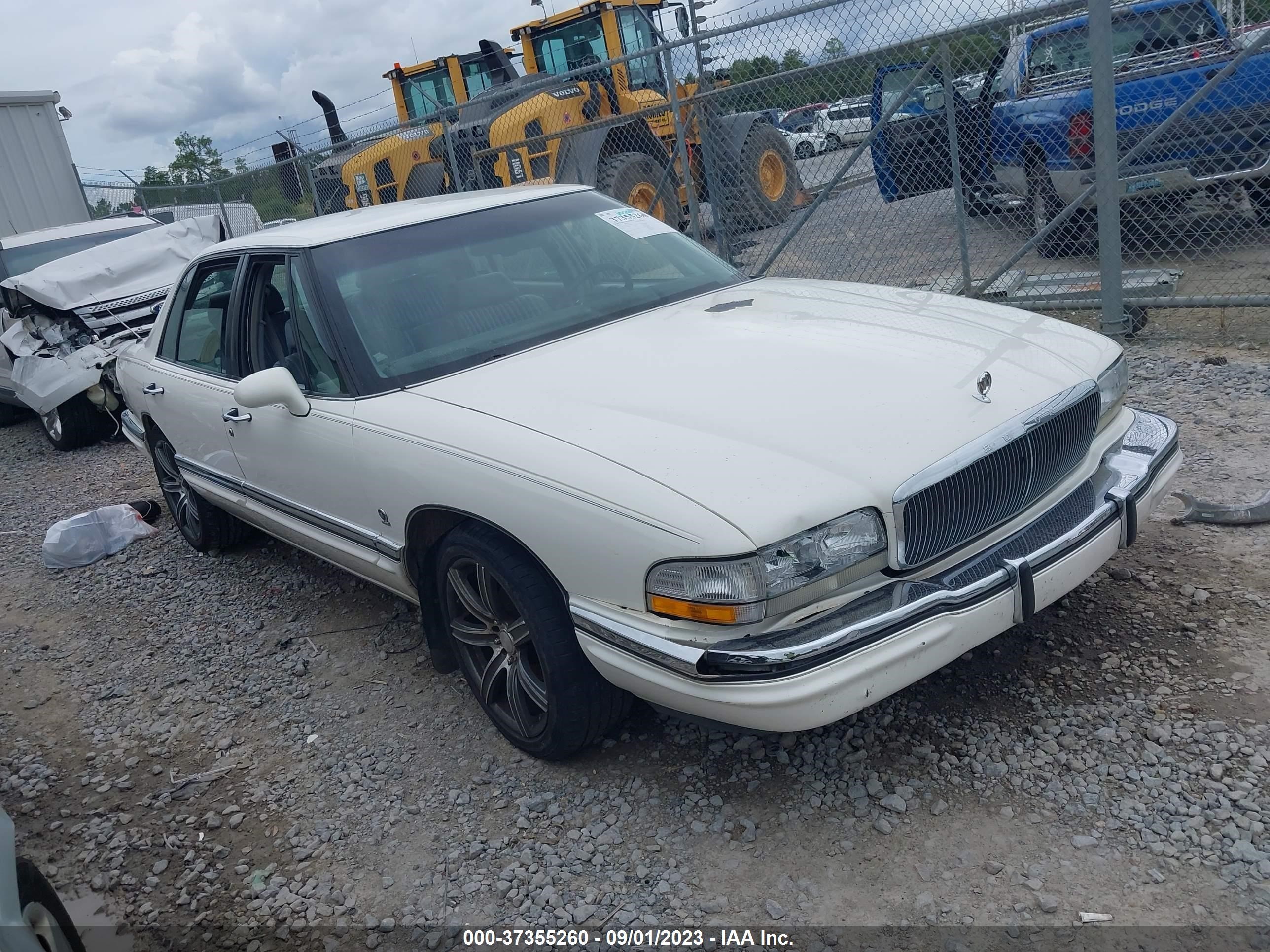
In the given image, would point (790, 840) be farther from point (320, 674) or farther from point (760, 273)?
point (760, 273)

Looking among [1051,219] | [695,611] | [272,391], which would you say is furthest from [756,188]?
[695,611]

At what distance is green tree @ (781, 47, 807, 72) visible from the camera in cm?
673

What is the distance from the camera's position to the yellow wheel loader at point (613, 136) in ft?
26.4

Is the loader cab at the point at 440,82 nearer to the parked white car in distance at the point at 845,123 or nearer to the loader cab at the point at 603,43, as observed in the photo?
the loader cab at the point at 603,43

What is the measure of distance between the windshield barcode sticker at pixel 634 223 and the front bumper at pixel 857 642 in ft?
6.68

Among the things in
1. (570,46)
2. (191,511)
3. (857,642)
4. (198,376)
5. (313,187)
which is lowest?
(191,511)

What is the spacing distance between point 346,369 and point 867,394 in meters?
1.71

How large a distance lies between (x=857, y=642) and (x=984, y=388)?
2.94 feet

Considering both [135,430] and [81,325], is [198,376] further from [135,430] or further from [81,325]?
[81,325]

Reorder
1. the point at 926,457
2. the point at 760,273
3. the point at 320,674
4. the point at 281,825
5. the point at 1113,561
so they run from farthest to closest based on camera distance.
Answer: the point at 760,273
the point at 320,674
the point at 1113,561
the point at 281,825
the point at 926,457

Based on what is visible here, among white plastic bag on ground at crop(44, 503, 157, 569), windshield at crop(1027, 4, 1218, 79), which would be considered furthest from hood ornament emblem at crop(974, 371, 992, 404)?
white plastic bag on ground at crop(44, 503, 157, 569)

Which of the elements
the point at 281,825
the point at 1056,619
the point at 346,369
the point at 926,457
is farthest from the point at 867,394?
the point at 281,825

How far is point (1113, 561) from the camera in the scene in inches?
145

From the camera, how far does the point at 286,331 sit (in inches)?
151
